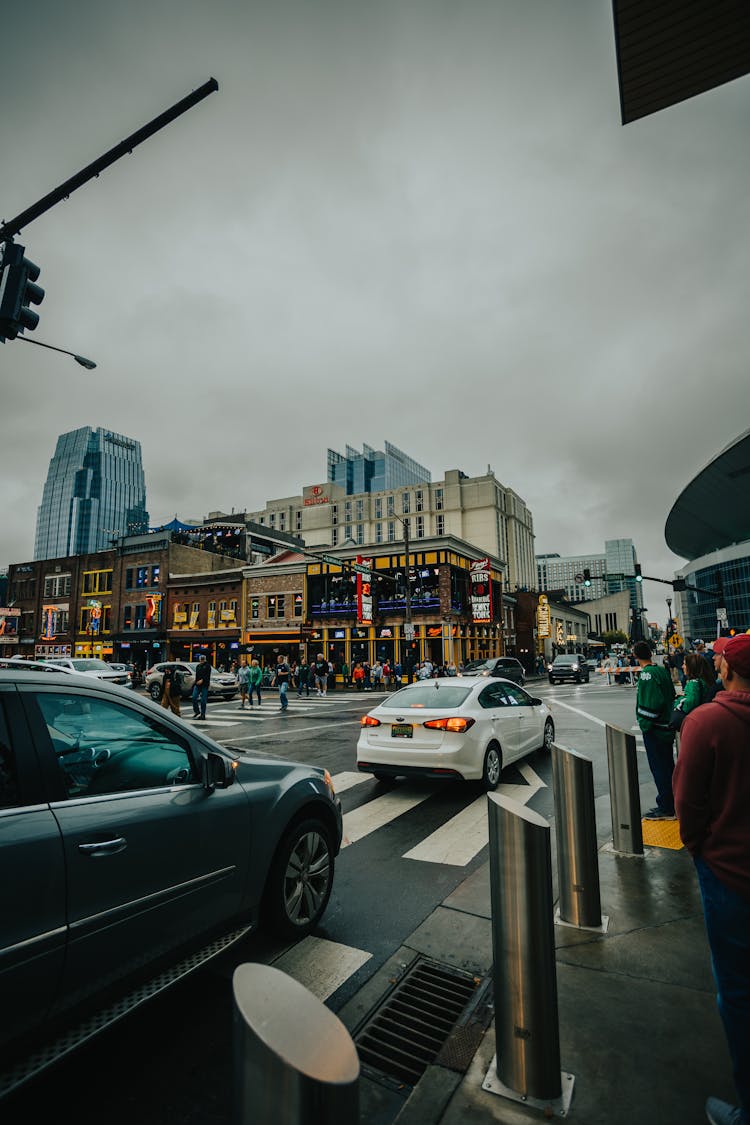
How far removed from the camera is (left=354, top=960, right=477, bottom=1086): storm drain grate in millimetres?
2703

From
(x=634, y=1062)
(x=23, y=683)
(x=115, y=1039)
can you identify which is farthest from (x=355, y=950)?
(x=23, y=683)

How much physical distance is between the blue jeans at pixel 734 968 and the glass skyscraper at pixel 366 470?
129 m

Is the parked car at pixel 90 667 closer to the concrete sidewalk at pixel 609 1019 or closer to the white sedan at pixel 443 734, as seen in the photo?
the white sedan at pixel 443 734

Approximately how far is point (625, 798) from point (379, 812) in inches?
111

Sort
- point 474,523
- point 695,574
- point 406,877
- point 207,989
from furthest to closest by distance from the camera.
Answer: point 474,523, point 695,574, point 406,877, point 207,989

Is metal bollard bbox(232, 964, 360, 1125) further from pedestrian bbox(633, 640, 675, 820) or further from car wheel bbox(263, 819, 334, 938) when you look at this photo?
pedestrian bbox(633, 640, 675, 820)

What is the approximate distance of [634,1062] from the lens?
2.55m

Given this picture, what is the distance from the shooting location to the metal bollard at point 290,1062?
113 cm

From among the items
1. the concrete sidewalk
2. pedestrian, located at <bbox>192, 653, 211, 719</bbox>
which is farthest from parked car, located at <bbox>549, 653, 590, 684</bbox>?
the concrete sidewalk

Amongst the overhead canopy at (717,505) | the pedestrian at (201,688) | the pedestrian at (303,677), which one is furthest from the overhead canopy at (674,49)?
the overhead canopy at (717,505)

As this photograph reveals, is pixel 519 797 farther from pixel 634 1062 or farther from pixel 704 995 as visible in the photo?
pixel 634 1062

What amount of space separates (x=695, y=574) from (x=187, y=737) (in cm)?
9779

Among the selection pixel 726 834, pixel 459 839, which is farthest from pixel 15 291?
pixel 726 834

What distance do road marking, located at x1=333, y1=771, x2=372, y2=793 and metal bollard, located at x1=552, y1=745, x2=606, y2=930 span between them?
4.27m
